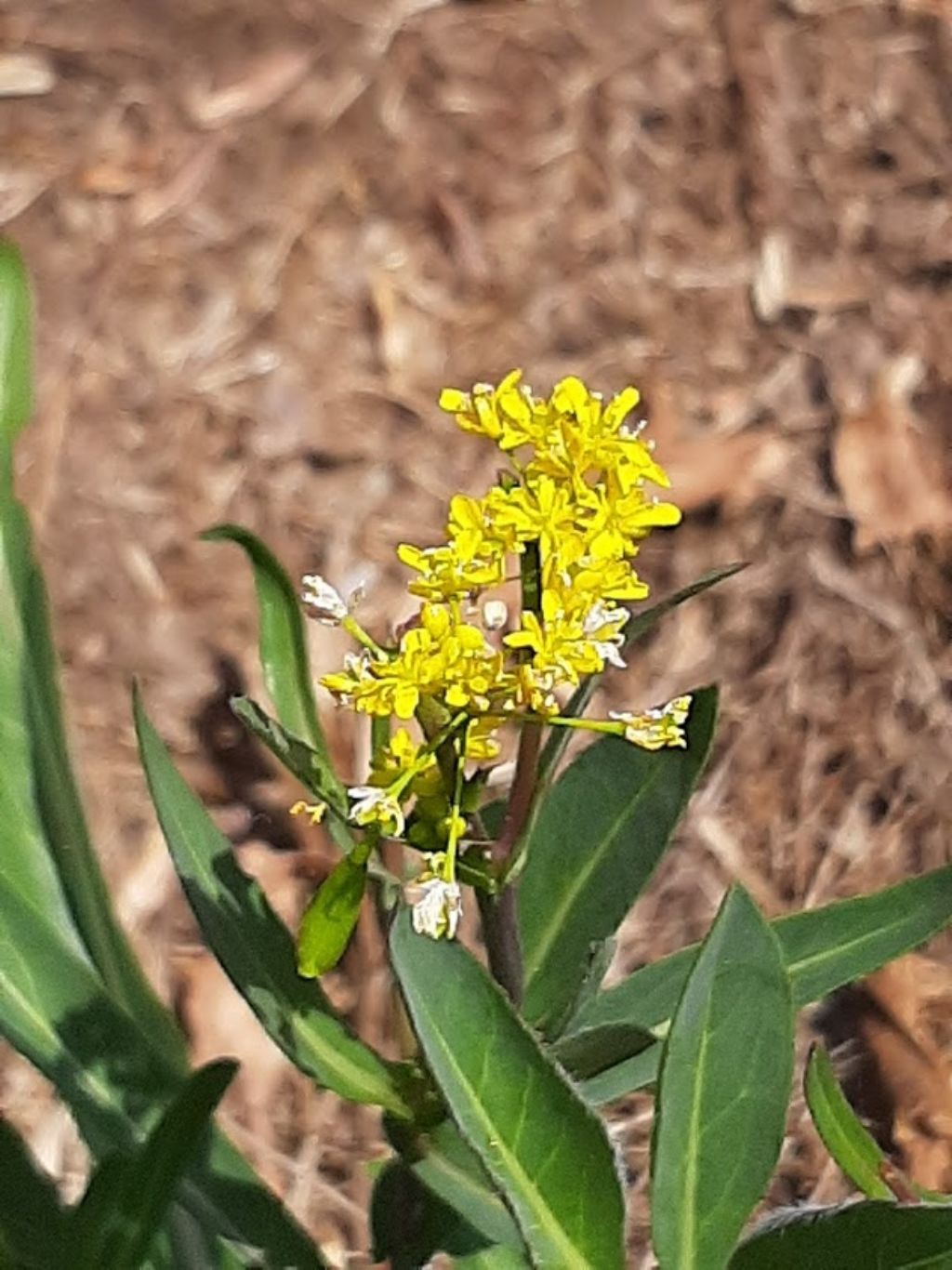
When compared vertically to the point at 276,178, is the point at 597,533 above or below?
above

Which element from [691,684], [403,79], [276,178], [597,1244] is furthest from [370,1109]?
[403,79]

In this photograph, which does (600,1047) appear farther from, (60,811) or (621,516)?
(60,811)

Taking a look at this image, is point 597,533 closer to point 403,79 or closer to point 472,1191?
point 472,1191

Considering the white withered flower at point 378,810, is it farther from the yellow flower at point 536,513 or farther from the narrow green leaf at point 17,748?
the narrow green leaf at point 17,748

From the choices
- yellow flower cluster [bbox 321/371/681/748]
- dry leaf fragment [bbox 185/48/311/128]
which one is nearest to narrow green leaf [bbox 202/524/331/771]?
yellow flower cluster [bbox 321/371/681/748]

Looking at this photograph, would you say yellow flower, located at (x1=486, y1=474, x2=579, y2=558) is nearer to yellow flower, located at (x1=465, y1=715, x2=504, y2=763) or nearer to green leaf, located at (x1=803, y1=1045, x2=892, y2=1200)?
yellow flower, located at (x1=465, y1=715, x2=504, y2=763)

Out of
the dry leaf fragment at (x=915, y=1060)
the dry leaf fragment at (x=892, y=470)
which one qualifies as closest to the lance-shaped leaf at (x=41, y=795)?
the dry leaf fragment at (x=915, y=1060)
